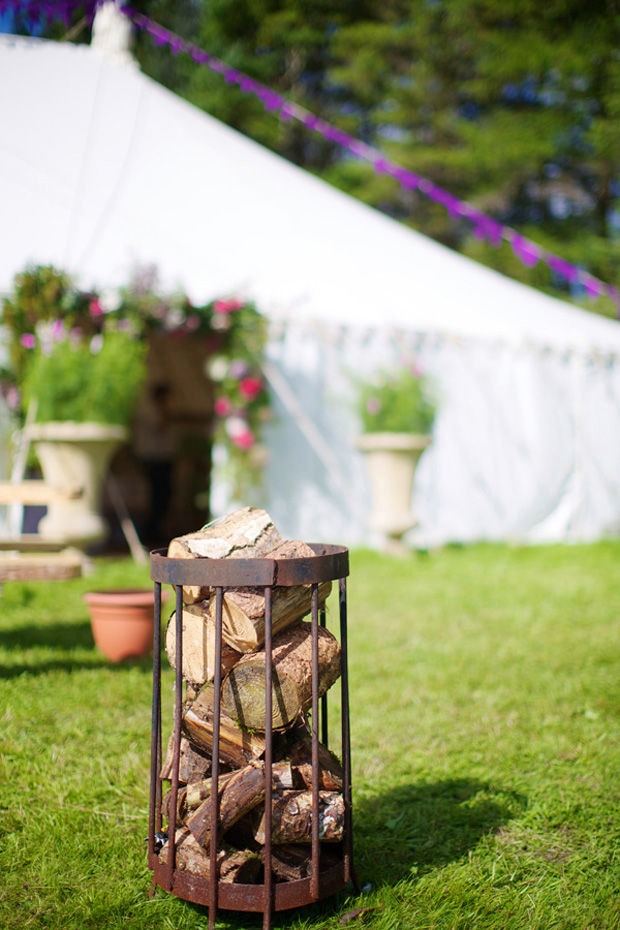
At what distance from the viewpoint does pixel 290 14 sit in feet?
58.3

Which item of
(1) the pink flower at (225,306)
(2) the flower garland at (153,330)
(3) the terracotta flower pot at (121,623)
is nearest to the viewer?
(3) the terracotta flower pot at (121,623)

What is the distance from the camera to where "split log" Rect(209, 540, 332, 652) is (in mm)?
1457

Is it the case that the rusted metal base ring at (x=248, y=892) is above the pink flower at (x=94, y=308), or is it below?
below

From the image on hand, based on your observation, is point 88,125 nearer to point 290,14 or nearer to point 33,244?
point 33,244

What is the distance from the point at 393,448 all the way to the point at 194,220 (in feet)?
8.64

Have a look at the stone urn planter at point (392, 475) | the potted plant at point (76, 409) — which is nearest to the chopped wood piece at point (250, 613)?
the potted plant at point (76, 409)

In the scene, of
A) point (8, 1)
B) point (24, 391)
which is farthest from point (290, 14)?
point (24, 391)

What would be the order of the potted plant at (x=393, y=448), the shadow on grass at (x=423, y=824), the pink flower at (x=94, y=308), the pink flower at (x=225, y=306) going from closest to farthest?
1. the shadow on grass at (x=423, y=824)
2. the pink flower at (x=94, y=308)
3. the pink flower at (x=225, y=306)
4. the potted plant at (x=393, y=448)

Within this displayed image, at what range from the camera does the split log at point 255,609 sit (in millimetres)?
1457

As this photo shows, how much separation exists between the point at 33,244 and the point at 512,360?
162 inches

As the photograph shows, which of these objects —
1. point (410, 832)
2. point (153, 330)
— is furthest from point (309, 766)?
point (153, 330)

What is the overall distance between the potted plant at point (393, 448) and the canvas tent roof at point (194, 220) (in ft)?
2.59

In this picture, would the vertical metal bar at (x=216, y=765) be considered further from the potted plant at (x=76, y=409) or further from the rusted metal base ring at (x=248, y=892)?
the potted plant at (x=76, y=409)

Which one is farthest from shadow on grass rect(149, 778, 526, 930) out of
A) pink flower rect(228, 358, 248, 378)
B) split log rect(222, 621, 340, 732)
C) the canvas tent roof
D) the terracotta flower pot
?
the canvas tent roof
